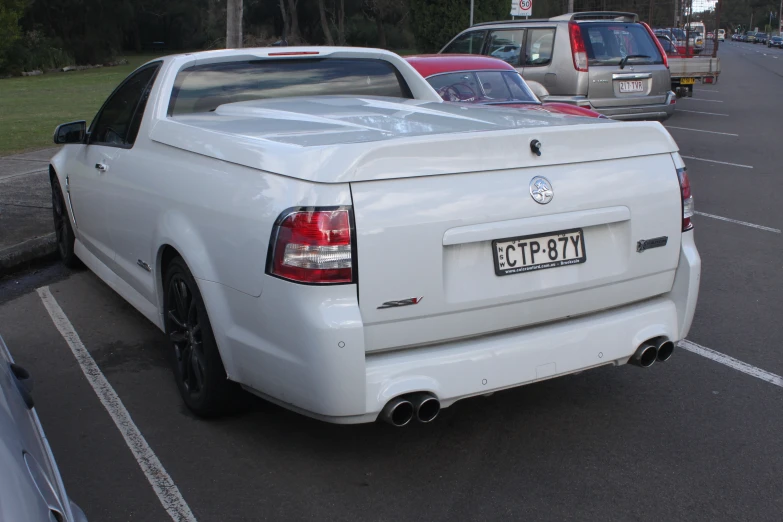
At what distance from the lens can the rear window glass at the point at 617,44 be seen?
12.9 meters

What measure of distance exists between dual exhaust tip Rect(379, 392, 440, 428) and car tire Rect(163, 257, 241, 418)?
0.95 meters

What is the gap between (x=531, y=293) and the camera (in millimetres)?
3482

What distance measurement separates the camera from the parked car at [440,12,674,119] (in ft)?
41.6

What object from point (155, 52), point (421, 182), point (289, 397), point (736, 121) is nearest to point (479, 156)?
point (421, 182)

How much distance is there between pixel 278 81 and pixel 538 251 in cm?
243

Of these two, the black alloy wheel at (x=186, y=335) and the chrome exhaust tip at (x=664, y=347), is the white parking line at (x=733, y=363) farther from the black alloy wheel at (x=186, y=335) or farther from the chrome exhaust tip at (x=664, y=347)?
the black alloy wheel at (x=186, y=335)

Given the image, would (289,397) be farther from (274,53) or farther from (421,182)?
(274,53)

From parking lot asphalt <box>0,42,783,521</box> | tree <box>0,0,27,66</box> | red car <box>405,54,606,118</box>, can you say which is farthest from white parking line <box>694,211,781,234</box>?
tree <box>0,0,27,66</box>

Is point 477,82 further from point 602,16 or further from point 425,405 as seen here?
point 425,405

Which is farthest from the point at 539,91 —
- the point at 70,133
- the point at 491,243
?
the point at 491,243

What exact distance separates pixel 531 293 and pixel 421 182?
2.15ft

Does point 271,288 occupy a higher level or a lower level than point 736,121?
higher

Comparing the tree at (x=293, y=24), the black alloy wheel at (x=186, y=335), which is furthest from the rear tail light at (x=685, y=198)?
the tree at (x=293, y=24)

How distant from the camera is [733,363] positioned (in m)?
4.86
